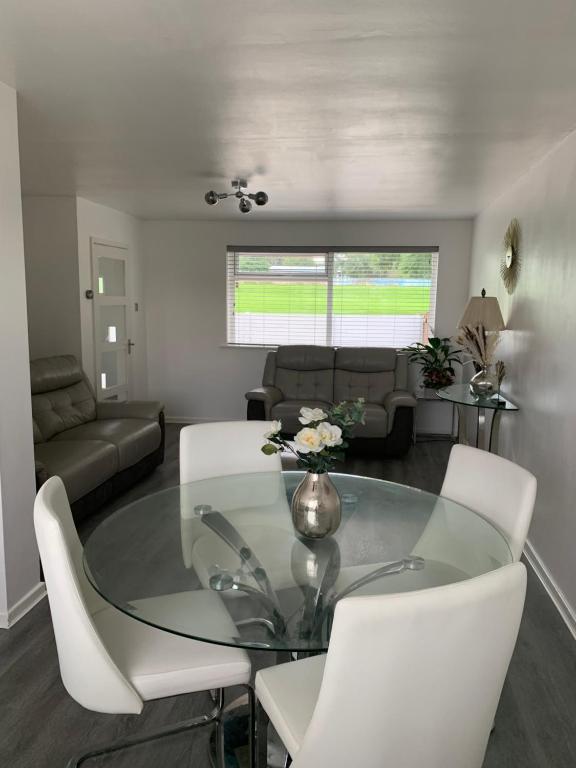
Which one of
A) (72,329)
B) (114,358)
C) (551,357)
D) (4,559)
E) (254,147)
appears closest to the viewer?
(4,559)

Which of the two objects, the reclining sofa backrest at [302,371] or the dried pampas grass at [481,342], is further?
the reclining sofa backrest at [302,371]

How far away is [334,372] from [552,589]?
351 cm

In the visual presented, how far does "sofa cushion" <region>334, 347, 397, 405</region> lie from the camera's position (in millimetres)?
6004

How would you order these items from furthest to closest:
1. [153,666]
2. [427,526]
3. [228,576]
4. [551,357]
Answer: [551,357]
[427,526]
[228,576]
[153,666]

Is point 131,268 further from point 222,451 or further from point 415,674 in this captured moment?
point 415,674

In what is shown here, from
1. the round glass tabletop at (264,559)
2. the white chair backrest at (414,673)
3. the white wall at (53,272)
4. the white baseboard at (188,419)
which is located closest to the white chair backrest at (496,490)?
the round glass tabletop at (264,559)

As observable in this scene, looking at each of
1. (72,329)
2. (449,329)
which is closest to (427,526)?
(72,329)

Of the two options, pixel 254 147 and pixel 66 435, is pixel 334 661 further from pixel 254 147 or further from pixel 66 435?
pixel 66 435

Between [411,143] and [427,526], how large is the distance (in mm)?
2088

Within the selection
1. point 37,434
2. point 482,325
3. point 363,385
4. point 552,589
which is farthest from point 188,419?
point 552,589

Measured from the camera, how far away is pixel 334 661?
3.56ft

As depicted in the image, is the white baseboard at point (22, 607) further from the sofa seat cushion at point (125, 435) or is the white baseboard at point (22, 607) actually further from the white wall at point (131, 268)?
the white wall at point (131, 268)

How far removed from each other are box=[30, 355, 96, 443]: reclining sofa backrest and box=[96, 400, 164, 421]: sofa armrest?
79 millimetres

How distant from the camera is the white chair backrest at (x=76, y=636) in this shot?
59.2 inches
